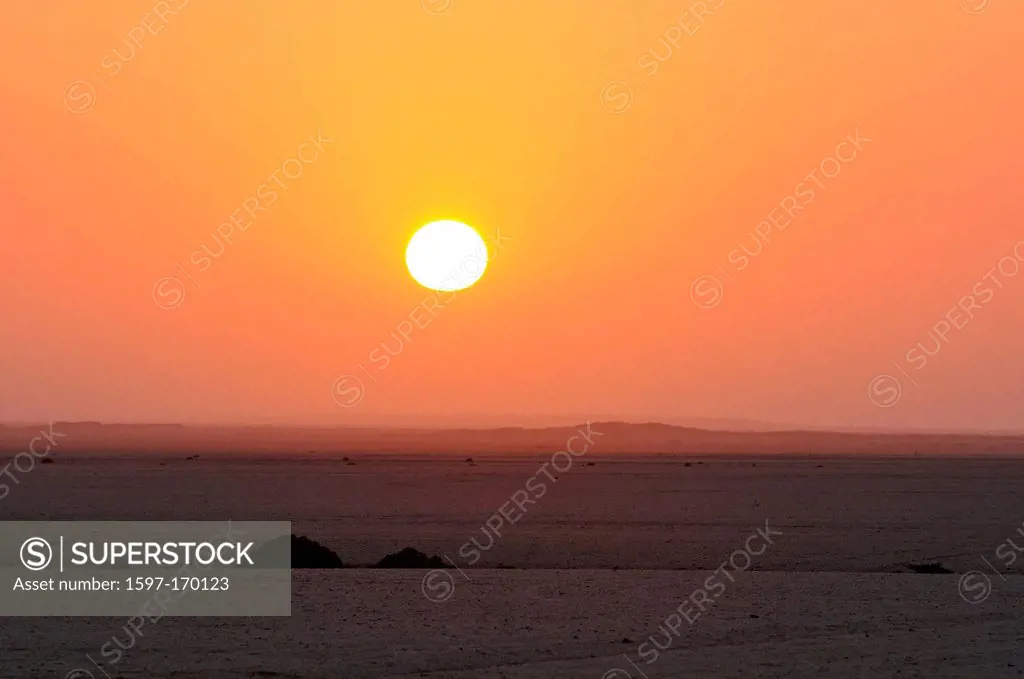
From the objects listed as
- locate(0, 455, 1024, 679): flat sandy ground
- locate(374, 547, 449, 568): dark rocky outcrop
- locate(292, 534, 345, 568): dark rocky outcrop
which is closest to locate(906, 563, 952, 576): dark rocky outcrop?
locate(0, 455, 1024, 679): flat sandy ground

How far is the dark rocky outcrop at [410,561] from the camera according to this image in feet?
75.2

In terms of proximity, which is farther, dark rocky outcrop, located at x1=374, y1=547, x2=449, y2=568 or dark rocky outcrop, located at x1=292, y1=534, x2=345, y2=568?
dark rocky outcrop, located at x1=374, y1=547, x2=449, y2=568

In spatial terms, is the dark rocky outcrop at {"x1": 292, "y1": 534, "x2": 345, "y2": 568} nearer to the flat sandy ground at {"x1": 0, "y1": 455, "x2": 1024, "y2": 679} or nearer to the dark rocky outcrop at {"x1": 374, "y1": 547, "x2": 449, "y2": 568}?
the dark rocky outcrop at {"x1": 374, "y1": 547, "x2": 449, "y2": 568}

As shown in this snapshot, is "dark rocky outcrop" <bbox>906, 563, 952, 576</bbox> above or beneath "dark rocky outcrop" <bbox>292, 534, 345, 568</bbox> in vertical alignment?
beneath

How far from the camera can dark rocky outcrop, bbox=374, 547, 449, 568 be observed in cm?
2292

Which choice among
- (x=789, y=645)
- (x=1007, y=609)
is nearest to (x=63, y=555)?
(x=789, y=645)

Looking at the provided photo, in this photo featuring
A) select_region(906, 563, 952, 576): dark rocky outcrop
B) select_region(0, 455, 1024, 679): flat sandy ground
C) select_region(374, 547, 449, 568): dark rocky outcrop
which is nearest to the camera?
select_region(0, 455, 1024, 679): flat sandy ground

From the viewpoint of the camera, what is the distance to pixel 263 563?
863 inches

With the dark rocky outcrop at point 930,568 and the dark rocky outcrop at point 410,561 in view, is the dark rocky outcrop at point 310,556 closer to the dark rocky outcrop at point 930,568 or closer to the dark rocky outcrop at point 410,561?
the dark rocky outcrop at point 410,561

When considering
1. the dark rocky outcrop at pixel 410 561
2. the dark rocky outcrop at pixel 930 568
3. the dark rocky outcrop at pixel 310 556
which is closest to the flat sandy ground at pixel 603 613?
the dark rocky outcrop at pixel 930 568

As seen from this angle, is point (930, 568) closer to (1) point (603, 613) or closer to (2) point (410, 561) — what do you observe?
(1) point (603, 613)

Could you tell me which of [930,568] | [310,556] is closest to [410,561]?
[310,556]

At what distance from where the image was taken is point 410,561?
76.1ft

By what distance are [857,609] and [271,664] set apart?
30.1ft
